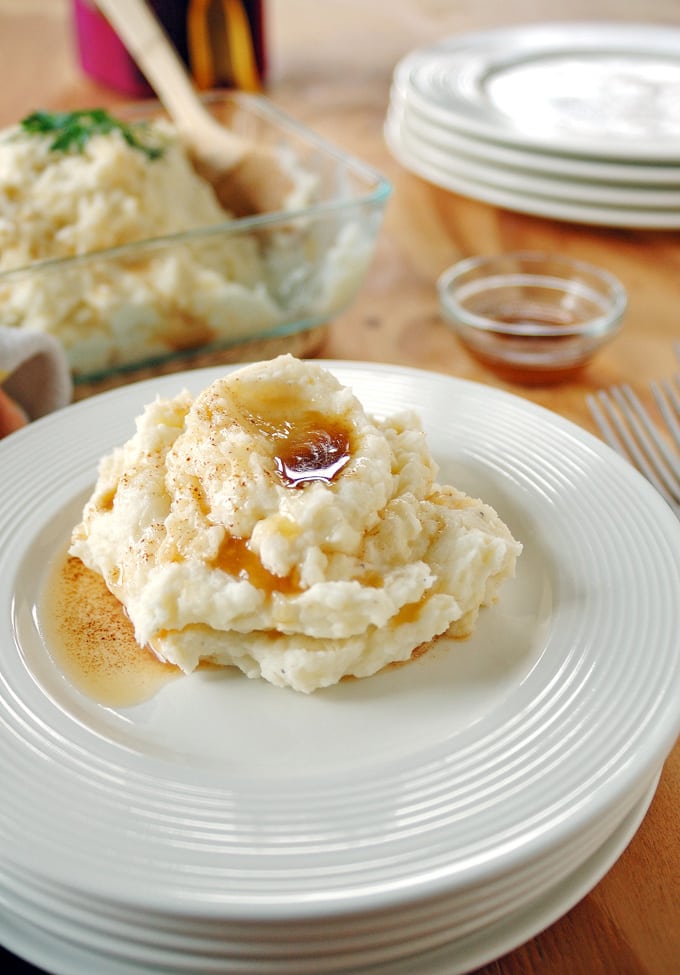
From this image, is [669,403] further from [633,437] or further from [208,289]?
[208,289]

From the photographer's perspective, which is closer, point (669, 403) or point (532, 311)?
point (669, 403)

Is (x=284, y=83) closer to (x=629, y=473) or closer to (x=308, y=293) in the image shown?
(x=308, y=293)

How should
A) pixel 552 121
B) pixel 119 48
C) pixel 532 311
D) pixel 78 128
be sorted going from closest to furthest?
pixel 78 128
pixel 532 311
pixel 552 121
pixel 119 48

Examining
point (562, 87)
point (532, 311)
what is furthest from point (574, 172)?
point (562, 87)

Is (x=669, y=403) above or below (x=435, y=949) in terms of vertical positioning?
below

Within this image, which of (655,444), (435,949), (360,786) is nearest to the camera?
(435,949)

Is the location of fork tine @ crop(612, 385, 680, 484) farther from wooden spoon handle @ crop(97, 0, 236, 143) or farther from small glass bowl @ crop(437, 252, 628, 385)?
wooden spoon handle @ crop(97, 0, 236, 143)

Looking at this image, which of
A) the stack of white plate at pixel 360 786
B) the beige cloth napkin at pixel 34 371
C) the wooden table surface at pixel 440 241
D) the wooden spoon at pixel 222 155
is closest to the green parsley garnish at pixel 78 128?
the wooden spoon at pixel 222 155

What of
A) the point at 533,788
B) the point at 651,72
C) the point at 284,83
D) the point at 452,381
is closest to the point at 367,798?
the point at 533,788
